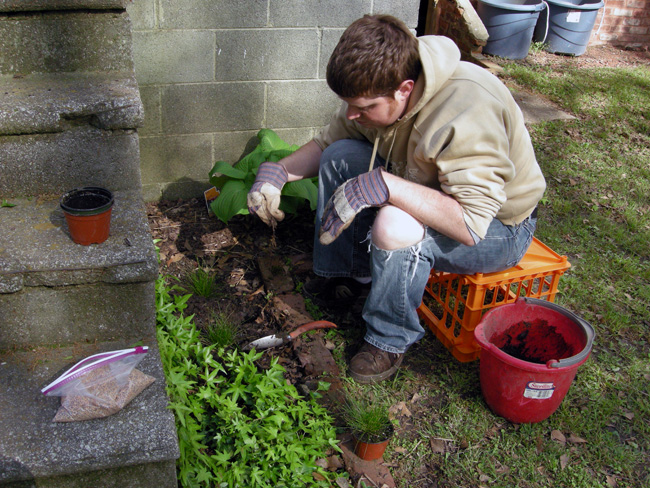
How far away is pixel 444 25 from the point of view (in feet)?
18.0

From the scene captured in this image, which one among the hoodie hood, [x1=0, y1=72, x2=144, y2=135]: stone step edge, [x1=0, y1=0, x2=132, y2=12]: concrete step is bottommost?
[x1=0, y1=72, x2=144, y2=135]: stone step edge

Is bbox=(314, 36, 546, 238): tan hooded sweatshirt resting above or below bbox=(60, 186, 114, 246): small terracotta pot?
above

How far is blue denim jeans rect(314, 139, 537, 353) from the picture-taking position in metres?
2.19

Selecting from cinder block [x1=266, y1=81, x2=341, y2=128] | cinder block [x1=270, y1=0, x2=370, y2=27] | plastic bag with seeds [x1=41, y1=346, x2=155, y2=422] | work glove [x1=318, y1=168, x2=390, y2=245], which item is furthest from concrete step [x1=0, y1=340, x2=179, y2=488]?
cinder block [x1=270, y1=0, x2=370, y2=27]

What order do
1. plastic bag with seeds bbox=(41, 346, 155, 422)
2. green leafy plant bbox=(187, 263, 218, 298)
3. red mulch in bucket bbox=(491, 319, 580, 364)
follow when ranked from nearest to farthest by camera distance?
plastic bag with seeds bbox=(41, 346, 155, 422) → red mulch in bucket bbox=(491, 319, 580, 364) → green leafy plant bbox=(187, 263, 218, 298)

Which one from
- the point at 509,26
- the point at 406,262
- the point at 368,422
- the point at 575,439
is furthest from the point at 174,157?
the point at 509,26

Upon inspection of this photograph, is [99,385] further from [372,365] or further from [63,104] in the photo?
Result: [372,365]

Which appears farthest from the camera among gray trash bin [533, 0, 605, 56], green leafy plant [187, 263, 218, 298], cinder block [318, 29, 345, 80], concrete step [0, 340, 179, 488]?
gray trash bin [533, 0, 605, 56]

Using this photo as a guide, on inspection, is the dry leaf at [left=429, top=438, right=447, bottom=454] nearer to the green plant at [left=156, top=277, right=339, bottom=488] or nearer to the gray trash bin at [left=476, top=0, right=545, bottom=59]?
the green plant at [left=156, top=277, right=339, bottom=488]

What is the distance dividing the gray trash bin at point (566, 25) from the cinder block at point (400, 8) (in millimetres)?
3731

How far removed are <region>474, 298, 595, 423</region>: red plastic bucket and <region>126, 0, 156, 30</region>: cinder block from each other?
213cm

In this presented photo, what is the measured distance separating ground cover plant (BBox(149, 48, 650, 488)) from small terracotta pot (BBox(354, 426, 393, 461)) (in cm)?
7

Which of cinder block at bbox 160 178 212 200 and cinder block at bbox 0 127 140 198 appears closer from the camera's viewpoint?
cinder block at bbox 0 127 140 198

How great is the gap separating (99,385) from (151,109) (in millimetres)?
1882
